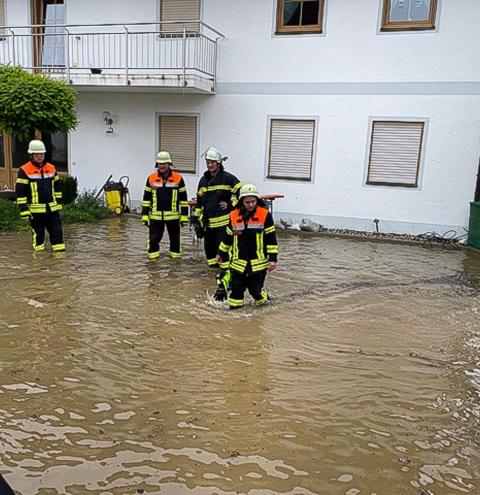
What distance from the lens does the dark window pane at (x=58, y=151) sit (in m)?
15.5

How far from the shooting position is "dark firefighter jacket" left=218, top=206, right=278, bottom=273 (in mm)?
6117

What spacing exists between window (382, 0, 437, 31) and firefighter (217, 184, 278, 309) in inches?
308

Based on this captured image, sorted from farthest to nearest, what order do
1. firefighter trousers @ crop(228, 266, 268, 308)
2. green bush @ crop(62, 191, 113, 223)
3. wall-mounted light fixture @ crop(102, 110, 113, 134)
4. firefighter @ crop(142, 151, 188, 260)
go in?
wall-mounted light fixture @ crop(102, 110, 113, 134) → green bush @ crop(62, 191, 113, 223) → firefighter @ crop(142, 151, 188, 260) → firefighter trousers @ crop(228, 266, 268, 308)

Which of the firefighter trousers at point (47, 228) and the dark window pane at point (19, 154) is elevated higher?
the dark window pane at point (19, 154)

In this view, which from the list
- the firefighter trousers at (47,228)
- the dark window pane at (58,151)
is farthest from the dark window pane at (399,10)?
the dark window pane at (58,151)

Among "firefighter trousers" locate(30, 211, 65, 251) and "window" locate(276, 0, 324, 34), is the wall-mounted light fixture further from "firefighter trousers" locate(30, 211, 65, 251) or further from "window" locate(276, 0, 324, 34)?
"firefighter trousers" locate(30, 211, 65, 251)

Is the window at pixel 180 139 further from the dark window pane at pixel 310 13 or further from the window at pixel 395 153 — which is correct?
the window at pixel 395 153

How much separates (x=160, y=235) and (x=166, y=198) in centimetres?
67

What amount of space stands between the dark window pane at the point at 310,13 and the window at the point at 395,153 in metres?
2.85

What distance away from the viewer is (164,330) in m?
5.74

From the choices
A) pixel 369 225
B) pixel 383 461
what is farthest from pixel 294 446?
pixel 369 225

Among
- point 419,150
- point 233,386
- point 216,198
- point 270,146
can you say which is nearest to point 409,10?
point 419,150

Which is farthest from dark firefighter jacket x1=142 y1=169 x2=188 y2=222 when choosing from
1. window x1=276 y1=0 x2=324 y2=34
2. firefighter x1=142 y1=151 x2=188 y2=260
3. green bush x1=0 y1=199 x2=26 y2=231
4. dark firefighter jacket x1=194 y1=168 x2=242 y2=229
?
window x1=276 y1=0 x2=324 y2=34

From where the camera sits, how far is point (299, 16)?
12.7 metres
